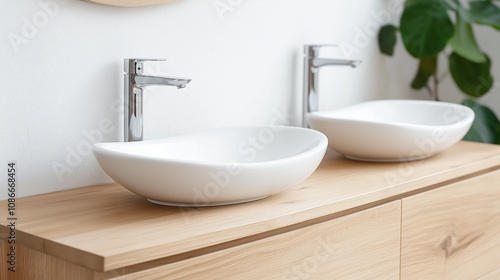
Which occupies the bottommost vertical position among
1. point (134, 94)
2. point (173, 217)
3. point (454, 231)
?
point (454, 231)

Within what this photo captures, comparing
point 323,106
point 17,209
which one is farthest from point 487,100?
point 17,209

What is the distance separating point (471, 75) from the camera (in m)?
2.24

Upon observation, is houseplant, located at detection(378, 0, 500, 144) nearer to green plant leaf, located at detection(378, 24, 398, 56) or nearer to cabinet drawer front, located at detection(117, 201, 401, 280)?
green plant leaf, located at detection(378, 24, 398, 56)

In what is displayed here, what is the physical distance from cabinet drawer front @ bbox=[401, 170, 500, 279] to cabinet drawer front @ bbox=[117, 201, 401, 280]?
0.19 feet

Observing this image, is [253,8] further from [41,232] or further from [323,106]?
[41,232]

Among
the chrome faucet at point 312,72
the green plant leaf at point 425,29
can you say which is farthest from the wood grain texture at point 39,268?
the green plant leaf at point 425,29

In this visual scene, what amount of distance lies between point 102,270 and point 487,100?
1921 mm

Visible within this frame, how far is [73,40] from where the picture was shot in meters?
1.32

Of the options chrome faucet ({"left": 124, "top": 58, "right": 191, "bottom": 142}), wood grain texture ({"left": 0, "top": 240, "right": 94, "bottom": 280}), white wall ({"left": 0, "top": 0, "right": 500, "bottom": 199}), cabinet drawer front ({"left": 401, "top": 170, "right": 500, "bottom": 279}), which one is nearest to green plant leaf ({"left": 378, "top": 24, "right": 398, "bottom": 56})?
white wall ({"left": 0, "top": 0, "right": 500, "bottom": 199})

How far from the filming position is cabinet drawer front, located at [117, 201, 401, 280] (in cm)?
104

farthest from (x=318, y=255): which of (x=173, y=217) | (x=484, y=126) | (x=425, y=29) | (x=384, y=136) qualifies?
(x=484, y=126)

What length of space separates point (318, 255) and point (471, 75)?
49.1 inches

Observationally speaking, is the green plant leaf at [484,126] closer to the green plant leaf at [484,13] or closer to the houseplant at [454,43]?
the houseplant at [454,43]

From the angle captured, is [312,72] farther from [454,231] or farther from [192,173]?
[192,173]
